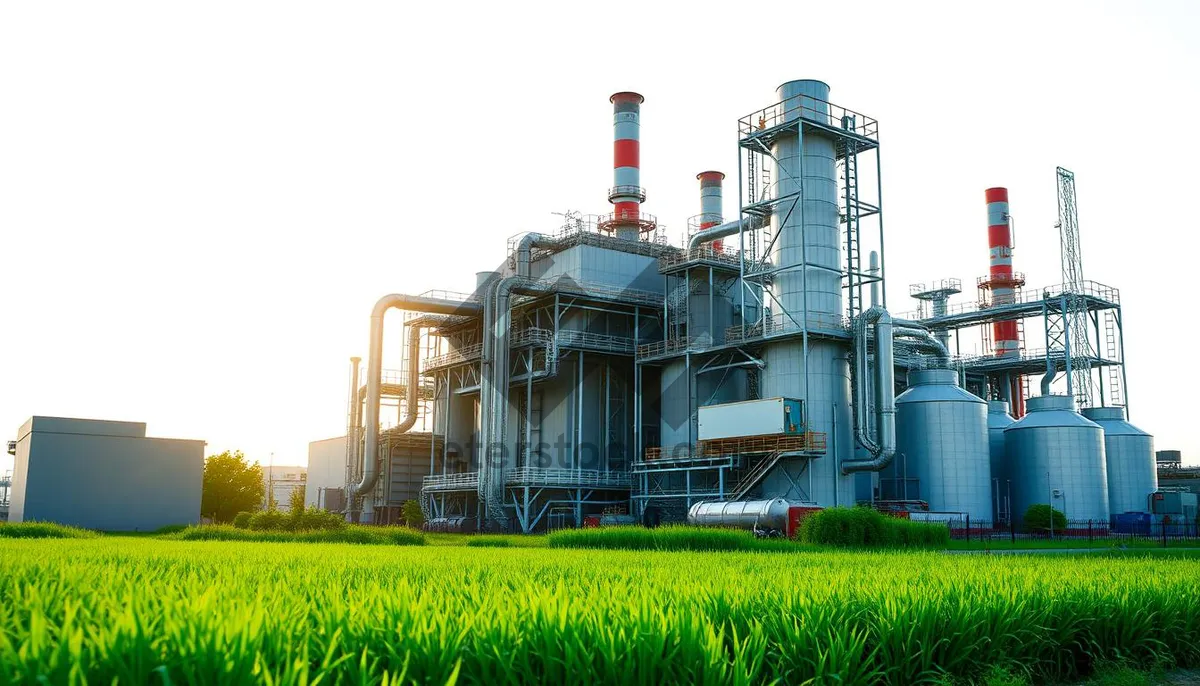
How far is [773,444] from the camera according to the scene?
144 ft

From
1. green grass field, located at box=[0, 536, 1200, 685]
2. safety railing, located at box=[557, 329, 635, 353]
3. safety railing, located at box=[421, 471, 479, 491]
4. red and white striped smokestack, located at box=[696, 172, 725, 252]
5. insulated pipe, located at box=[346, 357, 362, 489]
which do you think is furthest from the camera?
red and white striped smokestack, located at box=[696, 172, 725, 252]

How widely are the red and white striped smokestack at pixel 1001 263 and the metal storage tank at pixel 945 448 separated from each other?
18572 millimetres

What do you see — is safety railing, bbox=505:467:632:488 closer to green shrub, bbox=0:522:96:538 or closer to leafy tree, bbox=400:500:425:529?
leafy tree, bbox=400:500:425:529

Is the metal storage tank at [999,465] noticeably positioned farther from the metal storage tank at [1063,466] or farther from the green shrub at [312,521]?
the green shrub at [312,521]

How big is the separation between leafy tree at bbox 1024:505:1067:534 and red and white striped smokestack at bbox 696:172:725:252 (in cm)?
2813

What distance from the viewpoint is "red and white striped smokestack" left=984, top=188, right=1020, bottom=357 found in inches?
2581

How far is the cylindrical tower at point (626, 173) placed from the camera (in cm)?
5872

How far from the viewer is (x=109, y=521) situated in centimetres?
4700

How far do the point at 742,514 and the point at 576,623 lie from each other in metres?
33.7

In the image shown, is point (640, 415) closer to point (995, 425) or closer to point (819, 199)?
point (819, 199)

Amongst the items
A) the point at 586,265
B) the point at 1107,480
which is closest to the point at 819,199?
the point at 586,265

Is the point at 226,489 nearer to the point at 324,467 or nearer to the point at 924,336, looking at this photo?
the point at 324,467

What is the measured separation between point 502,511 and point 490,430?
430 cm

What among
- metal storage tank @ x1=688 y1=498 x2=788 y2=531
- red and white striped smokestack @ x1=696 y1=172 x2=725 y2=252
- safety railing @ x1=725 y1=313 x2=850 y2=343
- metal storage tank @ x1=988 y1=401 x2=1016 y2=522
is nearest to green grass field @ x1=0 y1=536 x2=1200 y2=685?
metal storage tank @ x1=688 y1=498 x2=788 y2=531
